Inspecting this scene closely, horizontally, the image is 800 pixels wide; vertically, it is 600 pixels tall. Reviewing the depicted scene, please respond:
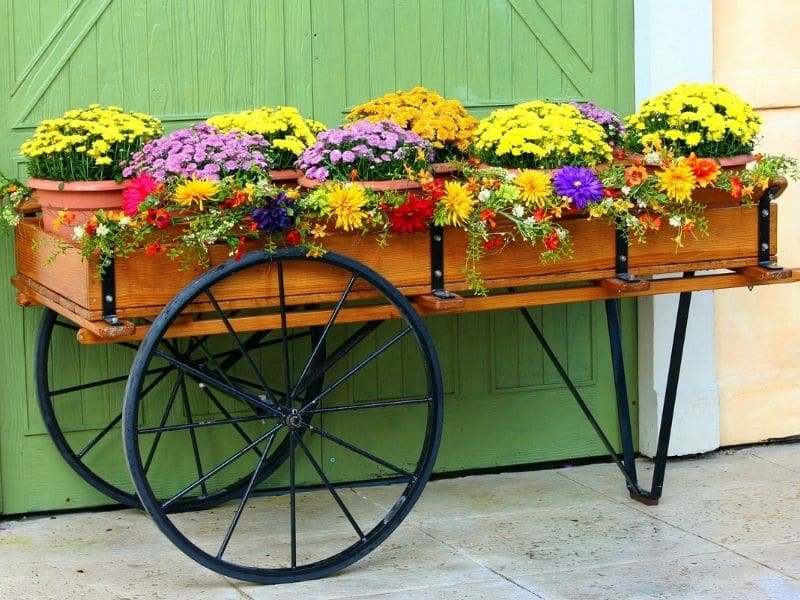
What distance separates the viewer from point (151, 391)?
4922 millimetres

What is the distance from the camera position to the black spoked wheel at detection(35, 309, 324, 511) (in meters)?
4.80

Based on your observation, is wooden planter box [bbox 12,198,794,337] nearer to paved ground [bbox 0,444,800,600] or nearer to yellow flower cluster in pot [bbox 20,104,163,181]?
yellow flower cluster in pot [bbox 20,104,163,181]

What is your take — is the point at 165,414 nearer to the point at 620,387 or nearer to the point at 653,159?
the point at 620,387

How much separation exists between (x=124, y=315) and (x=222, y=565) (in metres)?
0.74

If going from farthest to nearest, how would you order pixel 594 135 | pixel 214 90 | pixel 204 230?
pixel 214 90 < pixel 594 135 < pixel 204 230

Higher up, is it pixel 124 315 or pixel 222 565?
pixel 124 315

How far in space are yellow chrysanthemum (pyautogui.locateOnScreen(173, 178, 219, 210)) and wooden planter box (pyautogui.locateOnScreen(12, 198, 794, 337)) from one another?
0.16 m

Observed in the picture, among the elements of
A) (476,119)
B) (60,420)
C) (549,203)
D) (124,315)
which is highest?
(476,119)

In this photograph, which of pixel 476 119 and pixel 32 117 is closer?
pixel 32 117

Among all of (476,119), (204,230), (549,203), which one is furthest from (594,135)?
(204,230)

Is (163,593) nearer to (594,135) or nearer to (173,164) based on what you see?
(173,164)

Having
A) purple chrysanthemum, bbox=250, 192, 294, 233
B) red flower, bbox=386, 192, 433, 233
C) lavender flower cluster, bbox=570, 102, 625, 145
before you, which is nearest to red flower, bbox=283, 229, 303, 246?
purple chrysanthemum, bbox=250, 192, 294, 233

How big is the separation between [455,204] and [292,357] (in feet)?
4.04

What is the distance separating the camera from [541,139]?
4359mm
